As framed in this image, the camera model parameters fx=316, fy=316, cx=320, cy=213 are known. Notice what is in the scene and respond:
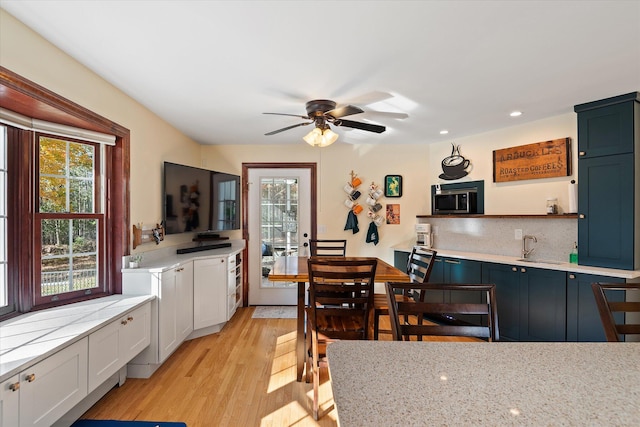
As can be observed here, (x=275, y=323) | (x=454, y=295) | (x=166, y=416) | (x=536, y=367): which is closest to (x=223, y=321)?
(x=275, y=323)

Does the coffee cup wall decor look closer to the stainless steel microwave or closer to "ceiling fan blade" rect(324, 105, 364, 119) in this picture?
the stainless steel microwave

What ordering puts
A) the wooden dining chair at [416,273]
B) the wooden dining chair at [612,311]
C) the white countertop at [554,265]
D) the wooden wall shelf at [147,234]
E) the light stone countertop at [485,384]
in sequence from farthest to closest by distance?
the wooden wall shelf at [147,234]
the white countertop at [554,265]
the wooden dining chair at [416,273]
the wooden dining chair at [612,311]
the light stone countertop at [485,384]

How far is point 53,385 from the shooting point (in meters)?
1.68

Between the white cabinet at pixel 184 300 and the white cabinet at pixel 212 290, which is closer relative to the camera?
the white cabinet at pixel 184 300

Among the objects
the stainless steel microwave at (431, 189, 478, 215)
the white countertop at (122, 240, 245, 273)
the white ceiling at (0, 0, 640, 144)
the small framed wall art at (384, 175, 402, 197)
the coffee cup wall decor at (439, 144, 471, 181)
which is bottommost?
the white countertop at (122, 240, 245, 273)

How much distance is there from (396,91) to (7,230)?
9.99 ft

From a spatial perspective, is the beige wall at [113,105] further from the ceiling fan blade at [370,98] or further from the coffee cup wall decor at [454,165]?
the coffee cup wall decor at [454,165]

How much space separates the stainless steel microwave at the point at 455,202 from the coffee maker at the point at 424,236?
0.89 ft

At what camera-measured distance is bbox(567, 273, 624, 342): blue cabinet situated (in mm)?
2670

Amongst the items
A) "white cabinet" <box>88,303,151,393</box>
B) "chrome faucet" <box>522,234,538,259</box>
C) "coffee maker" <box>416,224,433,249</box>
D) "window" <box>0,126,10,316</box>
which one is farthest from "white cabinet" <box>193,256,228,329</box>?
"chrome faucet" <box>522,234,538,259</box>

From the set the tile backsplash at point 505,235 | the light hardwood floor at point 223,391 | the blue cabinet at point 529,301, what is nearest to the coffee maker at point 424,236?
the tile backsplash at point 505,235

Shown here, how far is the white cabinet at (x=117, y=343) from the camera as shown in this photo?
2008 mm

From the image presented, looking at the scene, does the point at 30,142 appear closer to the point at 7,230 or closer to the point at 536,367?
the point at 7,230

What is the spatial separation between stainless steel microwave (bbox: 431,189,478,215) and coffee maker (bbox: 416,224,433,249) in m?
0.27
